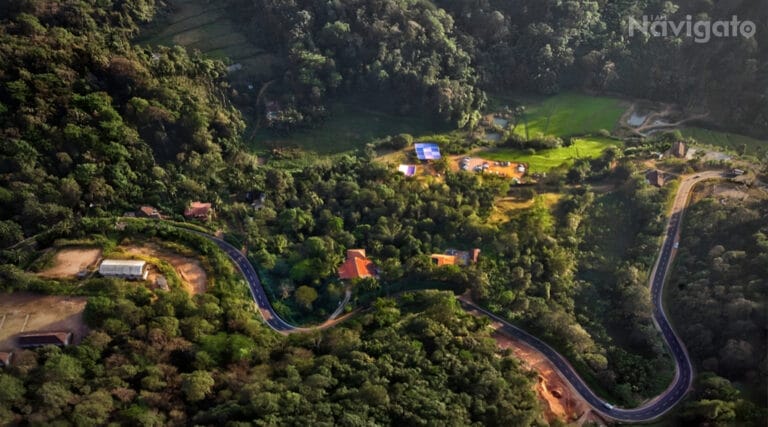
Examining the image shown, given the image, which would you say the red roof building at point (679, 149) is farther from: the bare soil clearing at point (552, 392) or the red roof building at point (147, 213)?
the red roof building at point (147, 213)

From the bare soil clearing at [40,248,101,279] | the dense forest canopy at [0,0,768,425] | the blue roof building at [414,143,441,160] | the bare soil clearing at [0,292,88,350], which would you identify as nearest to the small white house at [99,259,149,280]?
the dense forest canopy at [0,0,768,425]

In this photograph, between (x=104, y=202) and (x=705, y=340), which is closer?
(x=705, y=340)

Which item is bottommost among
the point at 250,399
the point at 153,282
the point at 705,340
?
Answer: the point at 705,340

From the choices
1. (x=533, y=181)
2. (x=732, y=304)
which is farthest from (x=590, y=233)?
(x=732, y=304)

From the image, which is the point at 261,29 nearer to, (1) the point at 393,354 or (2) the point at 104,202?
(2) the point at 104,202

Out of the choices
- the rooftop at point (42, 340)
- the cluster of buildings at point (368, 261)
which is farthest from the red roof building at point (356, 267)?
the rooftop at point (42, 340)

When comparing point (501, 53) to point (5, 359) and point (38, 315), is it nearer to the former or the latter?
point (38, 315)

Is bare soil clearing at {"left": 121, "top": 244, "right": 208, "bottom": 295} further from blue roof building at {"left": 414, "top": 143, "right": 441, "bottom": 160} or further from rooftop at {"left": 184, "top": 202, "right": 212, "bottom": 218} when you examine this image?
blue roof building at {"left": 414, "top": 143, "right": 441, "bottom": 160}
